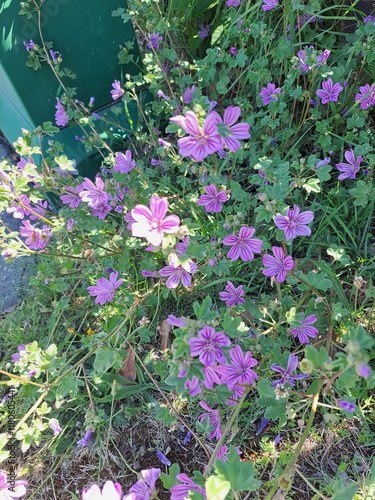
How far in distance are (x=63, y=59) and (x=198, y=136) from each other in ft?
4.55

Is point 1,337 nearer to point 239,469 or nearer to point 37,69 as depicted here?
point 37,69

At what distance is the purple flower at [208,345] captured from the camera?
1.04 m

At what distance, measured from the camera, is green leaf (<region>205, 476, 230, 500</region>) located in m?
0.84

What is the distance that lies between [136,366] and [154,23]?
4.61 feet

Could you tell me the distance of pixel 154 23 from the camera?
2.05 meters

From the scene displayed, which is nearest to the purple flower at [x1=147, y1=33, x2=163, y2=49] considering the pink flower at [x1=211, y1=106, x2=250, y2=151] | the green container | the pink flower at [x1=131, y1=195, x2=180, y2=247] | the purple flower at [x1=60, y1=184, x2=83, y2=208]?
the green container

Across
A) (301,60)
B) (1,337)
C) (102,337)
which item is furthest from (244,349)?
(1,337)

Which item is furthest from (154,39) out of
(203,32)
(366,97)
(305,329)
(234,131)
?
(305,329)

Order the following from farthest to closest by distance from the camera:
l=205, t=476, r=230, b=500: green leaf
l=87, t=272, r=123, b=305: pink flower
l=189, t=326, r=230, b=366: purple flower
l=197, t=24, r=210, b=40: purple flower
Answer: l=197, t=24, r=210, b=40: purple flower, l=87, t=272, r=123, b=305: pink flower, l=189, t=326, r=230, b=366: purple flower, l=205, t=476, r=230, b=500: green leaf

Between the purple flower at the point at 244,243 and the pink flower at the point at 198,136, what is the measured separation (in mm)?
389

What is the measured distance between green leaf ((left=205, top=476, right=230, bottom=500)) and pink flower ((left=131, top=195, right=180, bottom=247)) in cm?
50

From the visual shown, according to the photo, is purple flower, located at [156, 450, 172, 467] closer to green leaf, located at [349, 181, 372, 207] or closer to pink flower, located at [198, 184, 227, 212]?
pink flower, located at [198, 184, 227, 212]

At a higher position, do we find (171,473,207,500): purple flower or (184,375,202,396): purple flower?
(184,375,202,396): purple flower

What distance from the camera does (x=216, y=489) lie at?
2.77 ft
